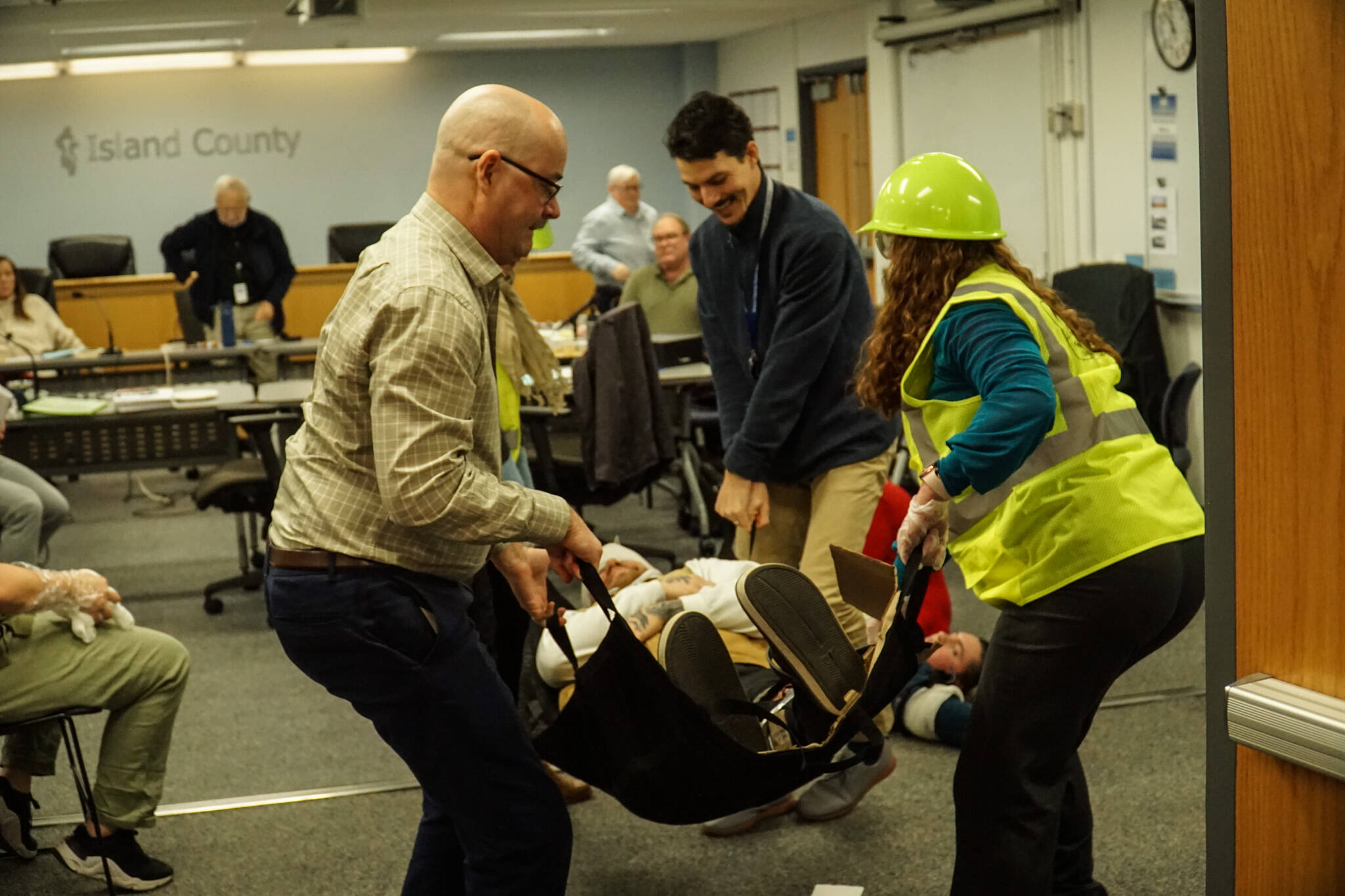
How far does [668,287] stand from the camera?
6332 millimetres

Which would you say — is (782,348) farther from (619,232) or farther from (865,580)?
(619,232)

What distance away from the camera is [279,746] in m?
3.64

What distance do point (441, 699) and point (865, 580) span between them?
74cm

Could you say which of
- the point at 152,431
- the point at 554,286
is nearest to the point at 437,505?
the point at 152,431

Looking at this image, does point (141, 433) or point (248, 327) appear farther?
point (248, 327)

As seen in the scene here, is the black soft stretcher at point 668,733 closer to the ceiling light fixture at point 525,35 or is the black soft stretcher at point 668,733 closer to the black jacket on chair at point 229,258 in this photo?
the black jacket on chair at point 229,258

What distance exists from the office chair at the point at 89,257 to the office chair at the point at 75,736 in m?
7.45

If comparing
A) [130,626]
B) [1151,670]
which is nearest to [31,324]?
[130,626]

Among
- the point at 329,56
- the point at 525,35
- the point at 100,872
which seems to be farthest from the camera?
the point at 329,56

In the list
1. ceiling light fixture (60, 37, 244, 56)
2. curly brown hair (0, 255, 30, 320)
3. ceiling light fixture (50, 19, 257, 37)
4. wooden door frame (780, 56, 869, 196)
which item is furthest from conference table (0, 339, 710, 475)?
wooden door frame (780, 56, 869, 196)

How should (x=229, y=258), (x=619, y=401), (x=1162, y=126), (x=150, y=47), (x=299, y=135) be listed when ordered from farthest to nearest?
(x=299, y=135) < (x=150, y=47) < (x=229, y=258) < (x=1162, y=126) < (x=619, y=401)

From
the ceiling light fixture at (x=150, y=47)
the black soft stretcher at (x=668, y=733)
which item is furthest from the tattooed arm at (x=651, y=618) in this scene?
the ceiling light fixture at (x=150, y=47)

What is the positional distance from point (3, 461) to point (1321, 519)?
432 cm

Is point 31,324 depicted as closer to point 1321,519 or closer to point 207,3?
point 207,3
